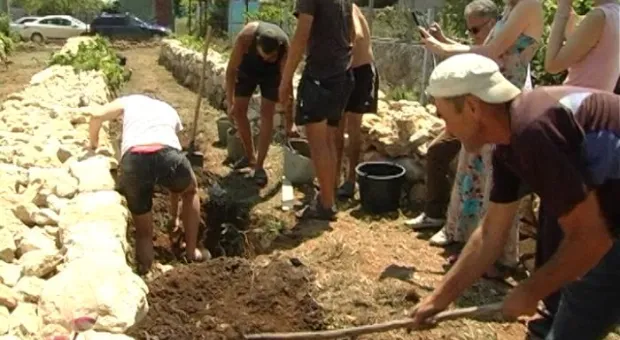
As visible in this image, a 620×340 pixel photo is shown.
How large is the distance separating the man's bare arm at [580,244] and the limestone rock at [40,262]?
2.24 meters

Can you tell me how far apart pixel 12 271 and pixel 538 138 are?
2.31 m

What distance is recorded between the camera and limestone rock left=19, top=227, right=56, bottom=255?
12.9ft

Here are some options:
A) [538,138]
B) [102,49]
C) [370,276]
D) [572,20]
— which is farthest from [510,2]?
[102,49]

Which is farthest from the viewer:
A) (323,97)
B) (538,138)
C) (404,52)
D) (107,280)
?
(404,52)

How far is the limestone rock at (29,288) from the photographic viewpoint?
135 inches

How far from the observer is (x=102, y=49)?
13.4m

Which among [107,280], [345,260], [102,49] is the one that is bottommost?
[102,49]

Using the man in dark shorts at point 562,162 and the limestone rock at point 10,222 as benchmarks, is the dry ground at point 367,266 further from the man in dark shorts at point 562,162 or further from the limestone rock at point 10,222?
the limestone rock at point 10,222

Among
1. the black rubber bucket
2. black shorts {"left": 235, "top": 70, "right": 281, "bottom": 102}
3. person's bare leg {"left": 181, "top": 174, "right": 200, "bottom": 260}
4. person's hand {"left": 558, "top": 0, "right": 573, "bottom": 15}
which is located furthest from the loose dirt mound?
black shorts {"left": 235, "top": 70, "right": 281, "bottom": 102}

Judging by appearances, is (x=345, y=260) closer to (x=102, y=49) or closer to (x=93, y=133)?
(x=93, y=133)

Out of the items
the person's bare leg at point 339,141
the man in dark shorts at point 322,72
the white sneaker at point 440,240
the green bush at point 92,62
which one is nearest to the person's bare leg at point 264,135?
the person's bare leg at point 339,141

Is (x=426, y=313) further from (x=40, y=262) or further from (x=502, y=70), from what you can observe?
(x=502, y=70)

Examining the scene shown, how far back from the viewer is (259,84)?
7.05 m

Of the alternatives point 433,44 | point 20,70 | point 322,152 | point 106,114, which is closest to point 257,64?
point 322,152
